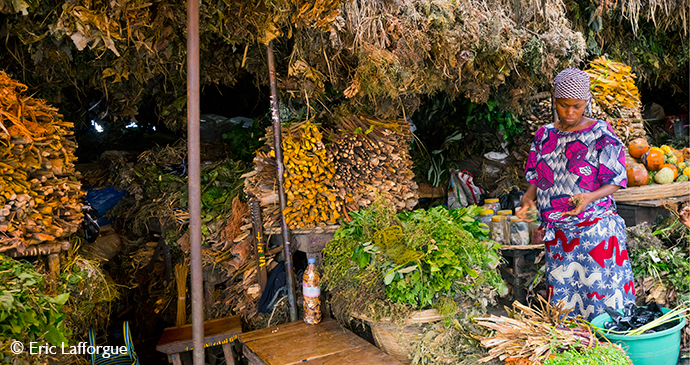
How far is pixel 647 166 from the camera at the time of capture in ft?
15.7

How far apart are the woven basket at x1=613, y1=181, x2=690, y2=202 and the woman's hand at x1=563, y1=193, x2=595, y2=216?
2.05m

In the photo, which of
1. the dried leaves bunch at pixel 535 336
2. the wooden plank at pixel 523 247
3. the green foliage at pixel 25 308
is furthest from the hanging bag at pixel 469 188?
the green foliage at pixel 25 308

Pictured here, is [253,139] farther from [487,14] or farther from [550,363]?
[550,363]

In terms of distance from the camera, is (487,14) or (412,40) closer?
(412,40)

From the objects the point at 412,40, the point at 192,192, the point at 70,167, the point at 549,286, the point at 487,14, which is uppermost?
the point at 487,14

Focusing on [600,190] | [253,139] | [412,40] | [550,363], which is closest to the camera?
[550,363]

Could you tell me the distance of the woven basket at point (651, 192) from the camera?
4.50 meters

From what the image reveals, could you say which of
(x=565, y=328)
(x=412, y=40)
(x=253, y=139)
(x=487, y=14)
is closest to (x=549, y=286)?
(x=565, y=328)

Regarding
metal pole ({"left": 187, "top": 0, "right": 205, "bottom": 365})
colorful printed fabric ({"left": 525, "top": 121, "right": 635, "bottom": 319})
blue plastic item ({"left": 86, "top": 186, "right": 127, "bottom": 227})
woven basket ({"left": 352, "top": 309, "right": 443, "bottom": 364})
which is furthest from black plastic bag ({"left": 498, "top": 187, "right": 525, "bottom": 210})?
blue plastic item ({"left": 86, "top": 186, "right": 127, "bottom": 227})

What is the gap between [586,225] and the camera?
306 cm

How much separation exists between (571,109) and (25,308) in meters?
3.81

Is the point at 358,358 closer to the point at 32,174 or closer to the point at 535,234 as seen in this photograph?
the point at 535,234

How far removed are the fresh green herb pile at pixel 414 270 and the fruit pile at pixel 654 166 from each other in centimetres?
266

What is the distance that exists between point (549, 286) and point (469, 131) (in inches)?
144
